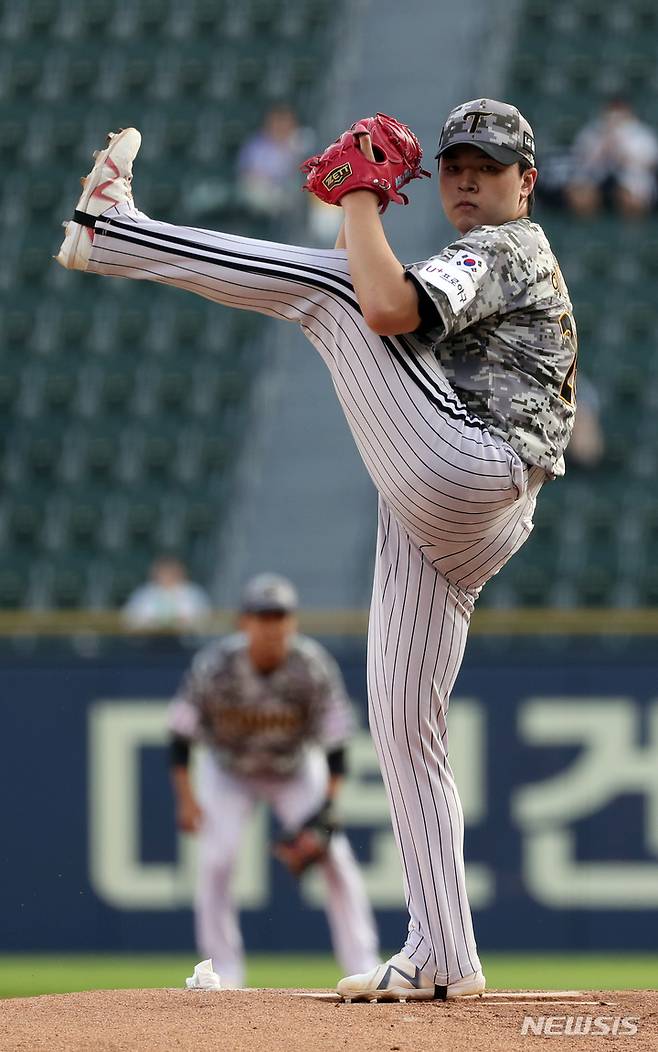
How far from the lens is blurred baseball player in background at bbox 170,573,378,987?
7180 millimetres

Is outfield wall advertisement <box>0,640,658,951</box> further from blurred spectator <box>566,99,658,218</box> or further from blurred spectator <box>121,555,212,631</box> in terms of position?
blurred spectator <box>566,99,658,218</box>

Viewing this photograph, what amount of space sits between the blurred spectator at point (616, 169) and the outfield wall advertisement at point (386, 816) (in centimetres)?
455

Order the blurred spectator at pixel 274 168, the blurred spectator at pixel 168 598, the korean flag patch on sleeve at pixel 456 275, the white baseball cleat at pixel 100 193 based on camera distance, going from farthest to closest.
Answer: the blurred spectator at pixel 274 168 < the blurred spectator at pixel 168 598 < the white baseball cleat at pixel 100 193 < the korean flag patch on sleeve at pixel 456 275

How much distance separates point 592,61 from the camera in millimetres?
12555

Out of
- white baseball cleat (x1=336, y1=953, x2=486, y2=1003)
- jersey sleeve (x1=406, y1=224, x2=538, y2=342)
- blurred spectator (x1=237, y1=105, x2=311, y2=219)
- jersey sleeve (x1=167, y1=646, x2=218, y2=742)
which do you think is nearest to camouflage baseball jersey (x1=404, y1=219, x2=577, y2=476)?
jersey sleeve (x1=406, y1=224, x2=538, y2=342)

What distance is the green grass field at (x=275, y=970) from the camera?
7219mm

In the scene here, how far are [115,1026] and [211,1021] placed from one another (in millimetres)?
182

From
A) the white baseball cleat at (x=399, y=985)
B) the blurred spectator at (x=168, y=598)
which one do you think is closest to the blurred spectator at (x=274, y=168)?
the blurred spectator at (x=168, y=598)

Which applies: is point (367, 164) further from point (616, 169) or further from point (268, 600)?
point (616, 169)

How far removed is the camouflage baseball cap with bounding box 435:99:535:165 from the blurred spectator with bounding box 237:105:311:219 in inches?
330

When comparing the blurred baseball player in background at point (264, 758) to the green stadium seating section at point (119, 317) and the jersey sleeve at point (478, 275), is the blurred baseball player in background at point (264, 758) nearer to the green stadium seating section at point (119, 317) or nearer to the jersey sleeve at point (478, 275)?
the green stadium seating section at point (119, 317)

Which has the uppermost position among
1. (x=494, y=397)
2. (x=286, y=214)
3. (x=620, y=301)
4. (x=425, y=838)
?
(x=286, y=214)

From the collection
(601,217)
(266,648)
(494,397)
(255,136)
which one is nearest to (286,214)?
(255,136)

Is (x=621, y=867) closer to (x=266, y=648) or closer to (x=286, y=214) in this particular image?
(x=266, y=648)
